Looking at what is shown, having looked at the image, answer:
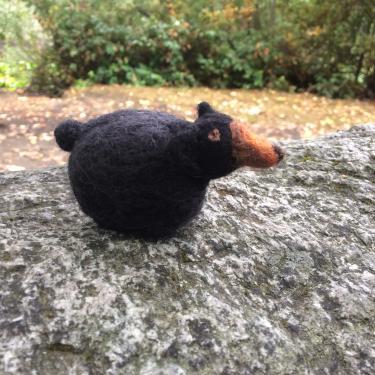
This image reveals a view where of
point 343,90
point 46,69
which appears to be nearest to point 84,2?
point 46,69

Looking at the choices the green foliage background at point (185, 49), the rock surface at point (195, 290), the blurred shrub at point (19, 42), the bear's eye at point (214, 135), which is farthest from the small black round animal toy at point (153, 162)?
the blurred shrub at point (19, 42)

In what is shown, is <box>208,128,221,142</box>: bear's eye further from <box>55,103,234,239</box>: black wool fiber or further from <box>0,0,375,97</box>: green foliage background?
<box>0,0,375,97</box>: green foliage background

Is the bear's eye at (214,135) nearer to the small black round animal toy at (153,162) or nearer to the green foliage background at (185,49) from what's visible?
the small black round animal toy at (153,162)

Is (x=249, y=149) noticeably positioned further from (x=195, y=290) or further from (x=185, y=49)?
A: (x=185, y=49)

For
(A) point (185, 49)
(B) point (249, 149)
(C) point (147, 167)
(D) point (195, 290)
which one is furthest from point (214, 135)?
(A) point (185, 49)

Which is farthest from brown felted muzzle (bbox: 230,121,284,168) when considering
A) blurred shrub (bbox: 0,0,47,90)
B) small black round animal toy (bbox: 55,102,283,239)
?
blurred shrub (bbox: 0,0,47,90)

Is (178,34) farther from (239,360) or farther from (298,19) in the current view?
(239,360)

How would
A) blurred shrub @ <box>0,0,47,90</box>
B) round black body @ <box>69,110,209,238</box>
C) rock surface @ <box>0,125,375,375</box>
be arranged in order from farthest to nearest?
blurred shrub @ <box>0,0,47,90</box>
round black body @ <box>69,110,209,238</box>
rock surface @ <box>0,125,375,375</box>
